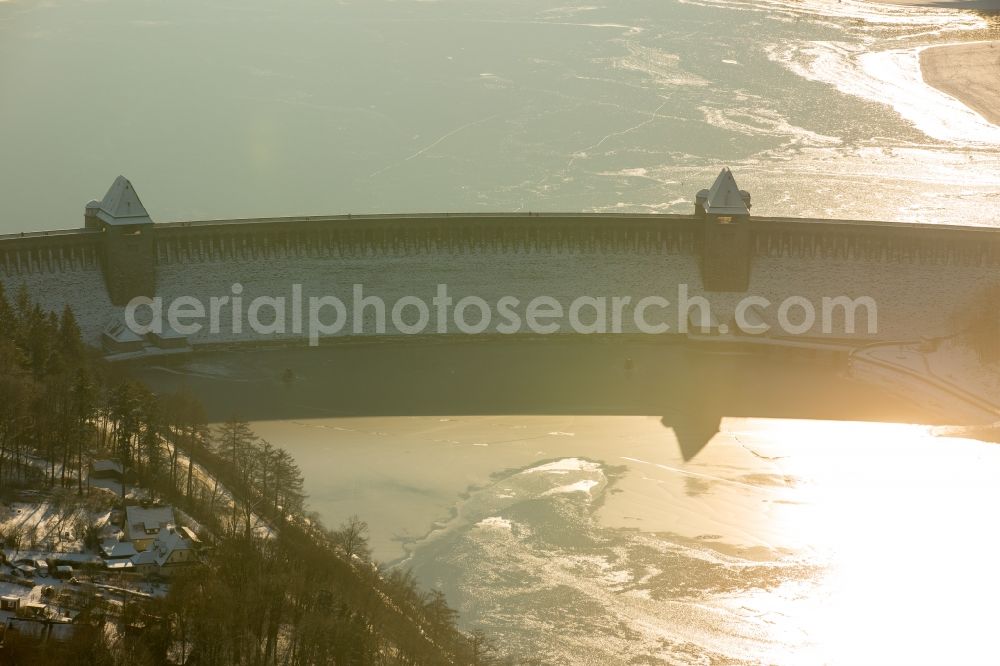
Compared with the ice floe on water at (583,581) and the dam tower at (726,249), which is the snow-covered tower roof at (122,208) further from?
the dam tower at (726,249)

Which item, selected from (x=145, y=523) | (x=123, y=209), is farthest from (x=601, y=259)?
(x=145, y=523)

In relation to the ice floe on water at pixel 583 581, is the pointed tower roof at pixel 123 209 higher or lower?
higher

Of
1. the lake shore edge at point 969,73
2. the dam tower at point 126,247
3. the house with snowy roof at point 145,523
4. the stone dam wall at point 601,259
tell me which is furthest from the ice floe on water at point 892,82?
the house with snowy roof at point 145,523

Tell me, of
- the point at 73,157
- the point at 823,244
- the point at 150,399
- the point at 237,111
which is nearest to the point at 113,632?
the point at 150,399

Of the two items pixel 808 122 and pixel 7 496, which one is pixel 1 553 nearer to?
pixel 7 496

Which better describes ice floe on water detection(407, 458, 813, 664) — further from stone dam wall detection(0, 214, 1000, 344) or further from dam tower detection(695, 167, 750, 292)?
dam tower detection(695, 167, 750, 292)

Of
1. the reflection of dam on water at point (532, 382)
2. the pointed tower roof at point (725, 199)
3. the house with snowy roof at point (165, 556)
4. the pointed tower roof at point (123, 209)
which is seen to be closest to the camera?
the house with snowy roof at point (165, 556)

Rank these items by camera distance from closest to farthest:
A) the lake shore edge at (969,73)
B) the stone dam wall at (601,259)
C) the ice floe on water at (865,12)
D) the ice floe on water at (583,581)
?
1. the ice floe on water at (583,581)
2. the stone dam wall at (601,259)
3. the lake shore edge at (969,73)
4. the ice floe on water at (865,12)
